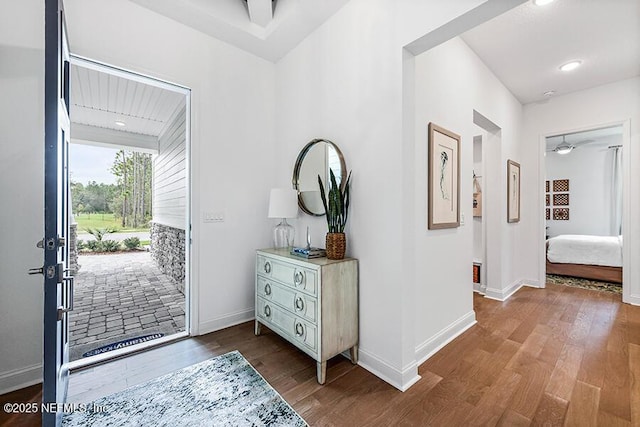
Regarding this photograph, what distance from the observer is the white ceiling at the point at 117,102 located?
133 inches

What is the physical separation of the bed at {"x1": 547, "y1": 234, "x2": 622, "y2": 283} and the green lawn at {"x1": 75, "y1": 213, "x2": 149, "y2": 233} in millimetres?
8811

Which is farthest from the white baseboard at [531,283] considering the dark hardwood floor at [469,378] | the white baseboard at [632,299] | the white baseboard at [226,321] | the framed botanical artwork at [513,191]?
the white baseboard at [226,321]

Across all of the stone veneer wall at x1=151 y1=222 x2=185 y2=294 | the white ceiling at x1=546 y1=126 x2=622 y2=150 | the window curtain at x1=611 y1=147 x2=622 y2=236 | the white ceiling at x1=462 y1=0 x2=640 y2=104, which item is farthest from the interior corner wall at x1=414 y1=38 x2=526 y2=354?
the window curtain at x1=611 y1=147 x2=622 y2=236

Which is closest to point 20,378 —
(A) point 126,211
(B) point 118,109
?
(B) point 118,109

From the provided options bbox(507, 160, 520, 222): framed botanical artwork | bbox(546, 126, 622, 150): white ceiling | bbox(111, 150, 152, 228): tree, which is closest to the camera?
bbox(507, 160, 520, 222): framed botanical artwork

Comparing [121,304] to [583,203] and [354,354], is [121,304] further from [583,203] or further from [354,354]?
[583,203]

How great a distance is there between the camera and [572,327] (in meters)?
2.70

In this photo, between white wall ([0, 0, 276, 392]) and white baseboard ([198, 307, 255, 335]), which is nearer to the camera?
white wall ([0, 0, 276, 392])

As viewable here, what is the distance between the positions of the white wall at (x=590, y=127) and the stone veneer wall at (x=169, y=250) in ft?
16.9

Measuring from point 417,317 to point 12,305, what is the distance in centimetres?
280

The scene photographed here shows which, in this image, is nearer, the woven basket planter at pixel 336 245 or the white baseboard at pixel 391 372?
the white baseboard at pixel 391 372

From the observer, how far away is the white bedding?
4.23 metres

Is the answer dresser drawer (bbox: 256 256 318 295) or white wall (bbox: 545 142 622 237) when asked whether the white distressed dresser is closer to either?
dresser drawer (bbox: 256 256 318 295)

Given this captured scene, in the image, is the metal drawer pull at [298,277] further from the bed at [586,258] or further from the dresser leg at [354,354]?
the bed at [586,258]
